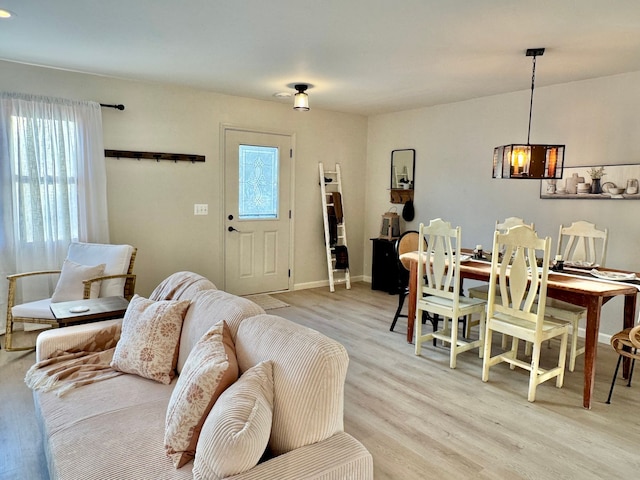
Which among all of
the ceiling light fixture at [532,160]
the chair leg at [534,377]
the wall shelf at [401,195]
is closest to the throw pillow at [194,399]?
the chair leg at [534,377]

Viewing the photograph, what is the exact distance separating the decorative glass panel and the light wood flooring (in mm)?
2402

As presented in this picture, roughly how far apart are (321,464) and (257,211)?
14.4ft

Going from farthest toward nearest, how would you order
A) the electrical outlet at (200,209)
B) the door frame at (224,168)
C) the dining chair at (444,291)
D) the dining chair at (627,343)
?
the door frame at (224,168)
the electrical outlet at (200,209)
the dining chair at (444,291)
the dining chair at (627,343)

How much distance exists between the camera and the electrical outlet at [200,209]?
4.99m

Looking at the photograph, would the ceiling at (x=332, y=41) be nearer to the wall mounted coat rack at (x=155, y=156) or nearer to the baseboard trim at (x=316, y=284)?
the wall mounted coat rack at (x=155, y=156)

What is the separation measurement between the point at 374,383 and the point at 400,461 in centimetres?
90

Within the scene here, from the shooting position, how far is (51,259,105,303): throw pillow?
11.5 feet

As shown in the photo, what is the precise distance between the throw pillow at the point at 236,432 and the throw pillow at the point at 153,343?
80 cm

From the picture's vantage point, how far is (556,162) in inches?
126

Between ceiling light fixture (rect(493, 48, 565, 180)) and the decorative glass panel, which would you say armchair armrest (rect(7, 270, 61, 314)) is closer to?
the decorative glass panel

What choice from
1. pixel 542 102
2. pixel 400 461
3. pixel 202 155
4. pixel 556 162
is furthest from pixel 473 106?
pixel 400 461

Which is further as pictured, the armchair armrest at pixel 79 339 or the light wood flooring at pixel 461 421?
the armchair armrest at pixel 79 339

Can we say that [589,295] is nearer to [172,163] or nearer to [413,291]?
[413,291]

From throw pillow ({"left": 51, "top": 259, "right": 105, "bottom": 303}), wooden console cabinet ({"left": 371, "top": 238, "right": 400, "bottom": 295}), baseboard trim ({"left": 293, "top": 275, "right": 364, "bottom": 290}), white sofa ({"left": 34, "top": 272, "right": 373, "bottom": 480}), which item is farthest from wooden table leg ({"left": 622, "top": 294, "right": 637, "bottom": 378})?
throw pillow ({"left": 51, "top": 259, "right": 105, "bottom": 303})
